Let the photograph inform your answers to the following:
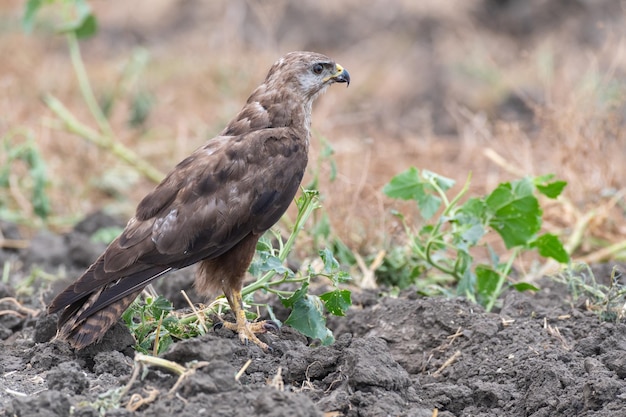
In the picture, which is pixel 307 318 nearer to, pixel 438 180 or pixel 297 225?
pixel 297 225

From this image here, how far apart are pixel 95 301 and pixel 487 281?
2218 mm

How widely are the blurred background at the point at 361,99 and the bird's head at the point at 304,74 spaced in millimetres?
611

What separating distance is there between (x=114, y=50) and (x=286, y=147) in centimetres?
1081

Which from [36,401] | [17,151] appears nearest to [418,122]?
[17,151]

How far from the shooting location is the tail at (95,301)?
4023 mm

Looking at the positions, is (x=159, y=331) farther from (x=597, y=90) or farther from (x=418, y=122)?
(x=418, y=122)

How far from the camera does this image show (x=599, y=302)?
4727 millimetres

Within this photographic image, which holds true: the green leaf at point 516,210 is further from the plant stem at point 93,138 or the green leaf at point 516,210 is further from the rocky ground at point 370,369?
the plant stem at point 93,138

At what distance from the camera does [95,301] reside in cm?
405

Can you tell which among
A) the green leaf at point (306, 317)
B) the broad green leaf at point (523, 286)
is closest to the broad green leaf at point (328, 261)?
the green leaf at point (306, 317)

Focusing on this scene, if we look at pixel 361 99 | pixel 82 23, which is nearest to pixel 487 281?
pixel 82 23

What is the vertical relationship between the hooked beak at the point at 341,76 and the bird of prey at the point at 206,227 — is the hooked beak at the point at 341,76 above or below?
above

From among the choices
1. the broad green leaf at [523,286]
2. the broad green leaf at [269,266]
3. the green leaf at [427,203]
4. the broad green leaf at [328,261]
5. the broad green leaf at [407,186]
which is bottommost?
the broad green leaf at [523,286]

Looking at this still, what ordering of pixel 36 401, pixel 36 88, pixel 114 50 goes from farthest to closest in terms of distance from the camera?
pixel 114 50
pixel 36 88
pixel 36 401
